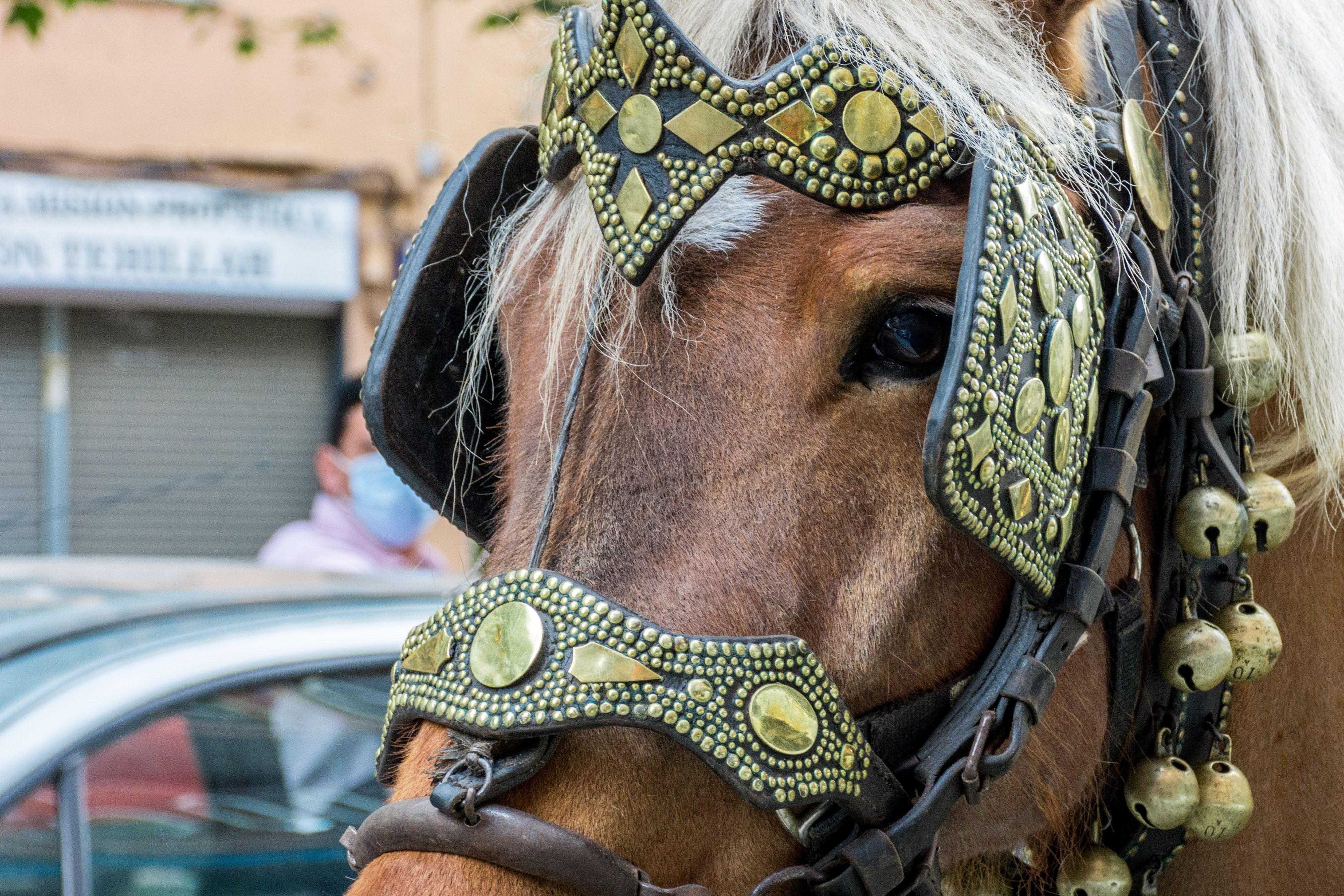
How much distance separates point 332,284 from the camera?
8.42m

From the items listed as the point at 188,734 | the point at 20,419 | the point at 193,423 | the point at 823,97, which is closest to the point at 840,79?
the point at 823,97

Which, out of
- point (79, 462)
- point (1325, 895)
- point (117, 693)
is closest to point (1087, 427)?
point (1325, 895)

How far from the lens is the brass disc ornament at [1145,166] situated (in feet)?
4.25

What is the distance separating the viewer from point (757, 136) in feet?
3.83

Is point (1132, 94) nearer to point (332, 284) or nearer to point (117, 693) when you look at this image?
point (117, 693)

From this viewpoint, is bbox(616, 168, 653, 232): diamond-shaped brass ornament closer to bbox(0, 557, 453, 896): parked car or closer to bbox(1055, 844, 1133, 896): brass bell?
bbox(1055, 844, 1133, 896): brass bell

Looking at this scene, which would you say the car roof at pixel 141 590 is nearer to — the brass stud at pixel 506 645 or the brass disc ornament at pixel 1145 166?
the brass stud at pixel 506 645

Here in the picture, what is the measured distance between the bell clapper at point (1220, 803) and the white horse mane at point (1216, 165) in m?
0.33

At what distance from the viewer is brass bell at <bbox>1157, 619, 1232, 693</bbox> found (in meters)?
1.31

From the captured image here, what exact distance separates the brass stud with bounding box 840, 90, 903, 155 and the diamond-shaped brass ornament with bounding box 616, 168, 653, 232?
194 mm

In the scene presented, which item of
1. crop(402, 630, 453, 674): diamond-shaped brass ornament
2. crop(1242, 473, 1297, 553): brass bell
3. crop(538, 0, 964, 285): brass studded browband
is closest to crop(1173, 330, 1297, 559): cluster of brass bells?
crop(1242, 473, 1297, 553): brass bell

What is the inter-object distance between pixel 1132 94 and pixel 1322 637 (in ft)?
2.18

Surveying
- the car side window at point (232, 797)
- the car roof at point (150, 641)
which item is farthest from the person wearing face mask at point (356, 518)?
the car side window at point (232, 797)

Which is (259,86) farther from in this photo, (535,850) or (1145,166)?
(535,850)
